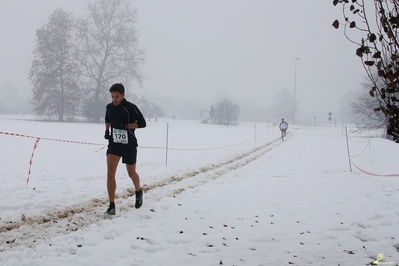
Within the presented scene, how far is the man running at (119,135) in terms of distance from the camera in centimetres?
490

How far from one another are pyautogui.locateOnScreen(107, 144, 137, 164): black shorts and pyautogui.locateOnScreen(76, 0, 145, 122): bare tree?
33.8 metres

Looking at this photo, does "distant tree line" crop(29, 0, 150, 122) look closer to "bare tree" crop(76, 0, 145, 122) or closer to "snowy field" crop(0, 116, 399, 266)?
"bare tree" crop(76, 0, 145, 122)

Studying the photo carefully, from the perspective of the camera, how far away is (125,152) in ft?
16.4

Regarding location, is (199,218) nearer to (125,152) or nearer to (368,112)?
(125,152)

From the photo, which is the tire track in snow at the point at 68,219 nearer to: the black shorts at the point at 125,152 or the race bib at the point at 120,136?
the black shorts at the point at 125,152

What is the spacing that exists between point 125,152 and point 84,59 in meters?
35.7

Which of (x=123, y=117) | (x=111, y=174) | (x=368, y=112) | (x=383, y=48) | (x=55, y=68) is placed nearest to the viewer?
(x=383, y=48)

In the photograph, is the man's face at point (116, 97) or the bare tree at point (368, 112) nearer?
the man's face at point (116, 97)

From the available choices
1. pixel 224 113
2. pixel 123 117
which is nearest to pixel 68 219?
pixel 123 117

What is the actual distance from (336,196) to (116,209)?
4806 millimetres

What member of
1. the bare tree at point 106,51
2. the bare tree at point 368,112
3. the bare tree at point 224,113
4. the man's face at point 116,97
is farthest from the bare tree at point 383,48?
the bare tree at point 224,113

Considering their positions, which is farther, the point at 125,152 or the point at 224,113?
the point at 224,113

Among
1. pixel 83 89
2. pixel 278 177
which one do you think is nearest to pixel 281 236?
pixel 278 177

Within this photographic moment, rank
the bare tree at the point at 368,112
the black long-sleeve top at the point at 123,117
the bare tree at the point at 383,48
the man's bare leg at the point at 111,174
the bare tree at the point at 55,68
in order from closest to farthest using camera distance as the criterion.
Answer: the bare tree at the point at 383,48
the man's bare leg at the point at 111,174
the black long-sleeve top at the point at 123,117
the bare tree at the point at 368,112
the bare tree at the point at 55,68
